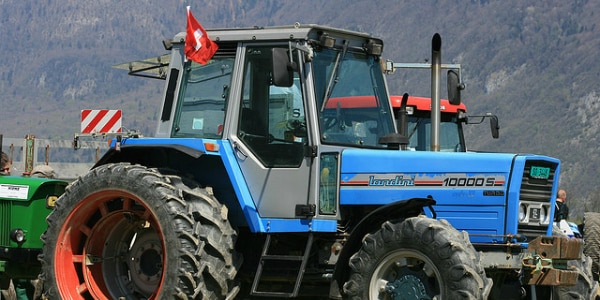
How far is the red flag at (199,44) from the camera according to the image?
10680mm

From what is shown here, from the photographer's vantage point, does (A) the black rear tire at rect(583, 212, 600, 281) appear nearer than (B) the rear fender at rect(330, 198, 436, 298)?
No

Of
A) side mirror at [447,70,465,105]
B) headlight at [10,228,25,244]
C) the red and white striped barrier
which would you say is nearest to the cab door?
side mirror at [447,70,465,105]

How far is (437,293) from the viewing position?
9.41 metres

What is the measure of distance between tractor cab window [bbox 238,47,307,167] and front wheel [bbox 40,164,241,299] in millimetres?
670

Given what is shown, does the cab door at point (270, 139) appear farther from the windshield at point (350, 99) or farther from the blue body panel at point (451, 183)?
the blue body panel at point (451, 183)

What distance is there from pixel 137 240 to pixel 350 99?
2.34 meters

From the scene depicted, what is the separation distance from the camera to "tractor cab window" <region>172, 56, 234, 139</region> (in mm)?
10641

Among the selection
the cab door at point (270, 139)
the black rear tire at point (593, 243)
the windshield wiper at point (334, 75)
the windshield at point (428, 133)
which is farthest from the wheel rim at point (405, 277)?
the windshield at point (428, 133)

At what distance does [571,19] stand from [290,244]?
195128mm

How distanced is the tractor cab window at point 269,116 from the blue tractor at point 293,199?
15 mm

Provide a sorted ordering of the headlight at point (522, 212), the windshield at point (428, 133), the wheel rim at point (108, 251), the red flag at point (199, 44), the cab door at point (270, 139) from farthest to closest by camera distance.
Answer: the windshield at point (428, 133), the red flag at point (199, 44), the wheel rim at point (108, 251), the cab door at point (270, 139), the headlight at point (522, 212)

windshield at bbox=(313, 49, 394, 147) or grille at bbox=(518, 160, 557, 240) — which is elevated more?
windshield at bbox=(313, 49, 394, 147)

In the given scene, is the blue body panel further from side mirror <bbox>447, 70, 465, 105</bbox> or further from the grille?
side mirror <bbox>447, 70, 465, 105</bbox>

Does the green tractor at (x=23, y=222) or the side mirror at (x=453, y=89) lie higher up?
the side mirror at (x=453, y=89)
